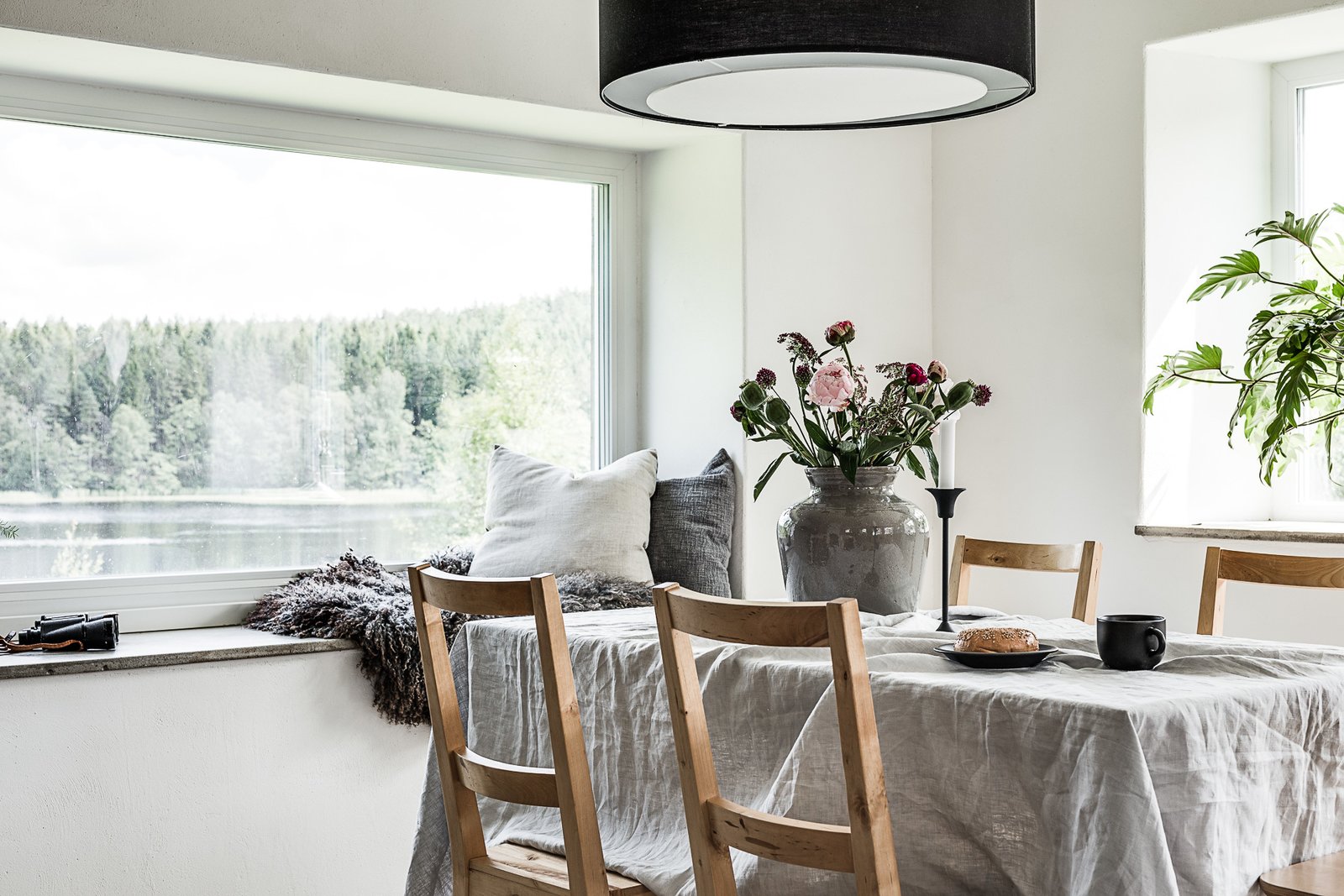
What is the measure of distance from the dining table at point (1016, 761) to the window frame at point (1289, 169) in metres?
1.84

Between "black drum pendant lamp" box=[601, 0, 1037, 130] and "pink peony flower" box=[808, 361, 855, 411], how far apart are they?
43 centimetres

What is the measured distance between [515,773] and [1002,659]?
70cm

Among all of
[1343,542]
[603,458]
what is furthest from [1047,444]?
[603,458]

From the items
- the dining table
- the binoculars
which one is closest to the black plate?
the dining table

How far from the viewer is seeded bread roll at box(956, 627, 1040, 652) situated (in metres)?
1.77

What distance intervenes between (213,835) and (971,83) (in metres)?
2.18

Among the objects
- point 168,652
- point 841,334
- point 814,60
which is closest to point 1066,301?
point 841,334

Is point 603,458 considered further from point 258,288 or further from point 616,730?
point 616,730

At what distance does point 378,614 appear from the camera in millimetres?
3070

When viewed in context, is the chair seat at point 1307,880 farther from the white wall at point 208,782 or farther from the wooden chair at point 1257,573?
the white wall at point 208,782

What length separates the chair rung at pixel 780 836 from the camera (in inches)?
58.6

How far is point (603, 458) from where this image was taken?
13.0 feet

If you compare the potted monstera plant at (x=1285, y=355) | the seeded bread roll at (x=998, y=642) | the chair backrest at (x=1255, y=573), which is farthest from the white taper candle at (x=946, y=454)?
the potted monstera plant at (x=1285, y=355)

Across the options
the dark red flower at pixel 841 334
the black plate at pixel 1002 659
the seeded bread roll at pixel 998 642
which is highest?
the dark red flower at pixel 841 334
